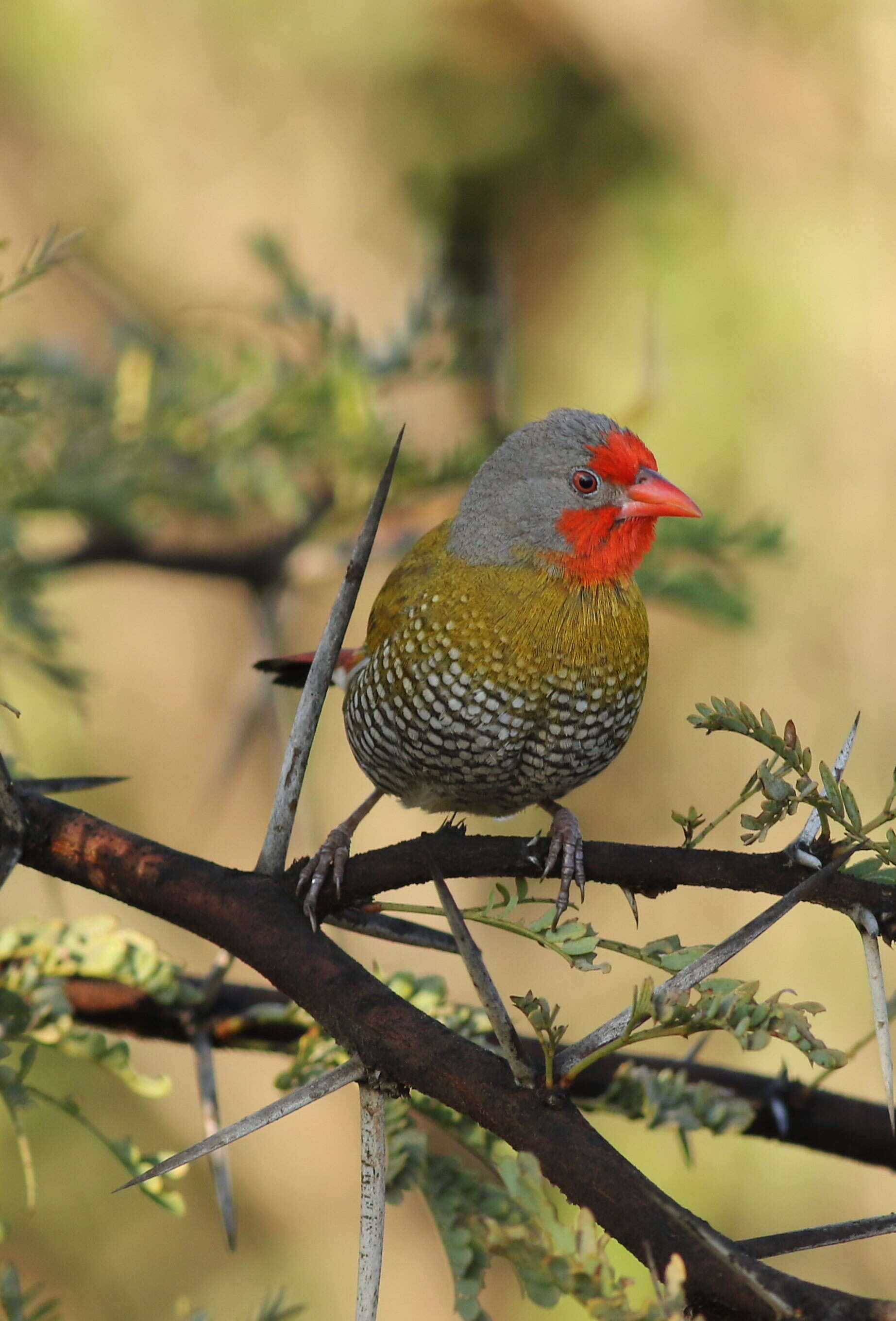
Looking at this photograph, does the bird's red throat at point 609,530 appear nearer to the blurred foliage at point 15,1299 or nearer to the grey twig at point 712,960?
the grey twig at point 712,960

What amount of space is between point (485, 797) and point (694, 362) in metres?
5.35

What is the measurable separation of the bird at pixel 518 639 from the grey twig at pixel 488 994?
3.26 ft

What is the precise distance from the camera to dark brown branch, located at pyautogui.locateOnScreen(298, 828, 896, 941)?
1.41 m

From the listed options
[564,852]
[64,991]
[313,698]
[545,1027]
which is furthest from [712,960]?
[64,991]

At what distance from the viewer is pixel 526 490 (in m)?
2.94

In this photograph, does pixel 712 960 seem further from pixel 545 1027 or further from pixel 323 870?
pixel 323 870

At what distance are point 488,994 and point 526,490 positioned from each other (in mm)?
1789

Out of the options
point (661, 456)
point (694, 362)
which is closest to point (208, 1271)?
point (661, 456)

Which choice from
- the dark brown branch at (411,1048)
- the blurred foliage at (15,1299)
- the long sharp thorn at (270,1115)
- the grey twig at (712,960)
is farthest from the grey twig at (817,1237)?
the blurred foliage at (15,1299)

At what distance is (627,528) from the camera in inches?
116

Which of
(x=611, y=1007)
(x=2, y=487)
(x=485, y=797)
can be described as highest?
(x=611, y=1007)

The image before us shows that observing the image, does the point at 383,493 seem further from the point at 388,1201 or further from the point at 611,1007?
the point at 611,1007

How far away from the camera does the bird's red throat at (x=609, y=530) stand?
2814mm

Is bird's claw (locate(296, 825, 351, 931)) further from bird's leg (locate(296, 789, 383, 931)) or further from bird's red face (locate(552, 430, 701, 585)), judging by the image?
bird's red face (locate(552, 430, 701, 585))
